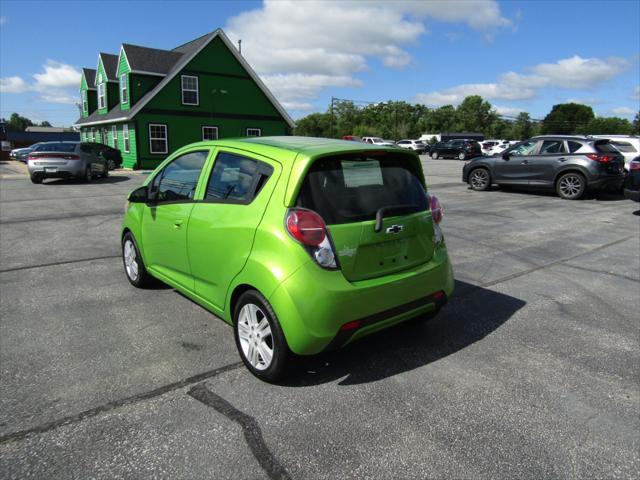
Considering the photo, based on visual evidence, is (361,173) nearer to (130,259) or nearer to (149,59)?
(130,259)

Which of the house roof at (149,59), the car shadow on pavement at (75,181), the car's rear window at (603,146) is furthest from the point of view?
the house roof at (149,59)

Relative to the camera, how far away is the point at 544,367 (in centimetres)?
362

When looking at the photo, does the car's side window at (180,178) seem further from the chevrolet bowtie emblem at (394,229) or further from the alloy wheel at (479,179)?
the alloy wheel at (479,179)

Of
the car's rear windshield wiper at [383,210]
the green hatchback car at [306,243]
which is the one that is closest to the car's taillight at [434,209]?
the green hatchback car at [306,243]

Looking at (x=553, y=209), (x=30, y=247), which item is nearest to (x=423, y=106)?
(x=553, y=209)

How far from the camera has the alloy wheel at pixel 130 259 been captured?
5.21m

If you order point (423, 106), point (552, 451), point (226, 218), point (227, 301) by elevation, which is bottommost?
point (552, 451)

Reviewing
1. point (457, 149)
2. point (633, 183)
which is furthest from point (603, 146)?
point (457, 149)

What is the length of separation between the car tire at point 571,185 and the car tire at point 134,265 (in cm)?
1257

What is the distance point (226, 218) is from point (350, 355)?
148 cm

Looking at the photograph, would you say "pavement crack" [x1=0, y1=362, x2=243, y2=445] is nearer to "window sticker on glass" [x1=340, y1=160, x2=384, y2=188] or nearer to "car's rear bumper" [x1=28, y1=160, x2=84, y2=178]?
"window sticker on glass" [x1=340, y1=160, x2=384, y2=188]

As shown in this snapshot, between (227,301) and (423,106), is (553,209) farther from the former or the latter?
(423,106)

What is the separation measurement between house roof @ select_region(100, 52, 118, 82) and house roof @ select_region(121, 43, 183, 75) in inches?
126

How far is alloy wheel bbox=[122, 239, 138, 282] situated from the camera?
205 inches
